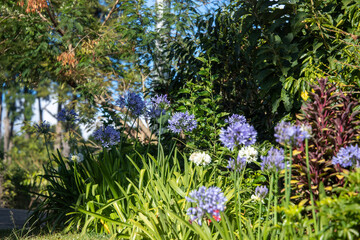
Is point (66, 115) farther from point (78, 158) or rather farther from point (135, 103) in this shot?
Result: point (135, 103)

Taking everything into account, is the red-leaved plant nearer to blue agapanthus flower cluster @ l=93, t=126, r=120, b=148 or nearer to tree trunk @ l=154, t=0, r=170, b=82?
blue agapanthus flower cluster @ l=93, t=126, r=120, b=148

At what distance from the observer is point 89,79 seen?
652 centimetres

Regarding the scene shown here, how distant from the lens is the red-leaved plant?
249 centimetres

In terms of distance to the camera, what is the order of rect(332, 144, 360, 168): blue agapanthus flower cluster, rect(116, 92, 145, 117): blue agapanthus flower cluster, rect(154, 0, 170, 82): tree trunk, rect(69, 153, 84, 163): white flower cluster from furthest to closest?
rect(154, 0, 170, 82): tree trunk, rect(69, 153, 84, 163): white flower cluster, rect(116, 92, 145, 117): blue agapanthus flower cluster, rect(332, 144, 360, 168): blue agapanthus flower cluster

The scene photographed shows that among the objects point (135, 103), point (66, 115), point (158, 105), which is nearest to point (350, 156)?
point (158, 105)

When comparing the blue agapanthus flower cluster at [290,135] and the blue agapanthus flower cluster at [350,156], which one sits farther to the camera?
the blue agapanthus flower cluster at [350,156]

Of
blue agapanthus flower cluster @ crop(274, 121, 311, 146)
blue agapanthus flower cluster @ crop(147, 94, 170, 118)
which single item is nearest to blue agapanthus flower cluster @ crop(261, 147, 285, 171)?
blue agapanthus flower cluster @ crop(274, 121, 311, 146)

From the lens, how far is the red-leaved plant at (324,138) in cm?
249

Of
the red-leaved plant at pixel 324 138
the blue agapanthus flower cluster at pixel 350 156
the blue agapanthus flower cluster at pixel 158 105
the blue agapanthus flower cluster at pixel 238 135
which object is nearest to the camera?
the blue agapanthus flower cluster at pixel 350 156

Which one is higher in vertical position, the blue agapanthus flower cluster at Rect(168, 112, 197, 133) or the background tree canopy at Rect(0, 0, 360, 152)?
the background tree canopy at Rect(0, 0, 360, 152)

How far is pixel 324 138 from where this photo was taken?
2.59 metres

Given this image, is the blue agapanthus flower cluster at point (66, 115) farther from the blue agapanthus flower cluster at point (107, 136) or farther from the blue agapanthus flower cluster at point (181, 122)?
the blue agapanthus flower cluster at point (181, 122)

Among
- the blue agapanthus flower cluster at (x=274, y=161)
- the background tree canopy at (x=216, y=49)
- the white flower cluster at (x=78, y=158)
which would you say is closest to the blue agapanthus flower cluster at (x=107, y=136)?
the white flower cluster at (x=78, y=158)

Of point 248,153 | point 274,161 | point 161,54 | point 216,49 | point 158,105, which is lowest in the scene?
point 274,161
